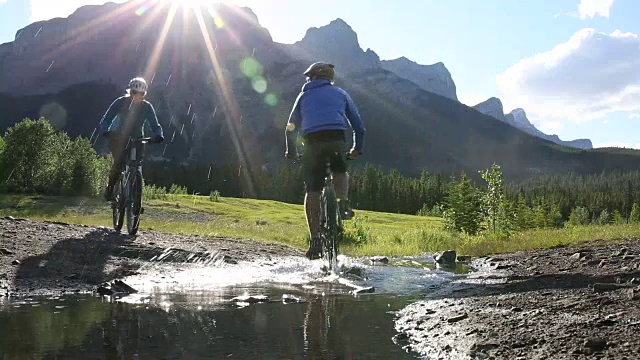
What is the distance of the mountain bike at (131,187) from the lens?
1232cm

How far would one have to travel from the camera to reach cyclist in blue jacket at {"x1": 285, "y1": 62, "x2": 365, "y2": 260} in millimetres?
9203

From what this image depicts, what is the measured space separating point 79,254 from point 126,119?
15.5 feet

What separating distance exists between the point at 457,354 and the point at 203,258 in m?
8.08

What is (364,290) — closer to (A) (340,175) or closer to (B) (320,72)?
(A) (340,175)

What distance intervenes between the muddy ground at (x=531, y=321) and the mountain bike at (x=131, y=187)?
8383mm

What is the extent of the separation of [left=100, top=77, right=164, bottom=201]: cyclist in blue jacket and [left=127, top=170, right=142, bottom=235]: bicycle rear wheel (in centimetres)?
43

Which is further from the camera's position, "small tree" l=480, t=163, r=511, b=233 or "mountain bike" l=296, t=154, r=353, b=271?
"small tree" l=480, t=163, r=511, b=233

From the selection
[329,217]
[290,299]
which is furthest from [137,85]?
[290,299]

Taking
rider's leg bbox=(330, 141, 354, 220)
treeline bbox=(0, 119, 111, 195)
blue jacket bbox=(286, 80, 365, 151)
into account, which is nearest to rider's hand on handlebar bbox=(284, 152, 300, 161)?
blue jacket bbox=(286, 80, 365, 151)

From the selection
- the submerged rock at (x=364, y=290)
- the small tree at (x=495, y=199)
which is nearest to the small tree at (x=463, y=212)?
the small tree at (x=495, y=199)

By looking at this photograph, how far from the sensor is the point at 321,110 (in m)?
9.26

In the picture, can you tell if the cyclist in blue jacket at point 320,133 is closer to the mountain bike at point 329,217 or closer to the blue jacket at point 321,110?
the blue jacket at point 321,110

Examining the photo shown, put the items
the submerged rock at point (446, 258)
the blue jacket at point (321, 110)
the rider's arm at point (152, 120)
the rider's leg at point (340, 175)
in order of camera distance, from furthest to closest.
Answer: the submerged rock at point (446, 258), the rider's arm at point (152, 120), the rider's leg at point (340, 175), the blue jacket at point (321, 110)

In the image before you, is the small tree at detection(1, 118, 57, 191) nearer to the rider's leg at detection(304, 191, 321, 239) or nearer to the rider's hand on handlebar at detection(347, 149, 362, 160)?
the rider's leg at detection(304, 191, 321, 239)
